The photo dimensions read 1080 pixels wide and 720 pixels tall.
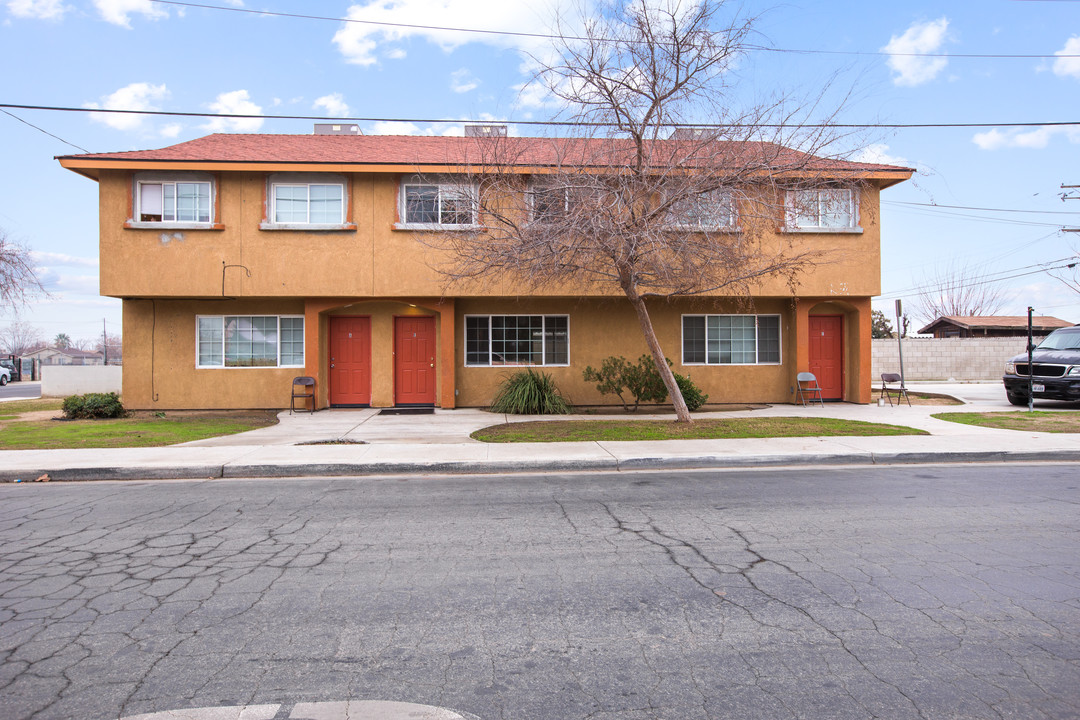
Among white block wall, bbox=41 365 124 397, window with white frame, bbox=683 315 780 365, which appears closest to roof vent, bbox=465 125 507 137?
window with white frame, bbox=683 315 780 365

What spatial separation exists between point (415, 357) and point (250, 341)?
4244 mm

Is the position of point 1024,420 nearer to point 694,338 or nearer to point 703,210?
point 694,338

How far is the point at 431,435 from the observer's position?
11.5 m

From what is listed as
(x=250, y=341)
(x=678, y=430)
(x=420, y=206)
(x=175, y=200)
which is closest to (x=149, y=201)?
(x=175, y=200)

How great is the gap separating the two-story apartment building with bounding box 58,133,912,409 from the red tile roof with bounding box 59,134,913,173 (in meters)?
0.12

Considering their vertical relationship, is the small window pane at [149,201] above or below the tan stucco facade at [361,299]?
above

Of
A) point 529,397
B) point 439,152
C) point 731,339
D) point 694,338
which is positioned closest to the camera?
point 529,397

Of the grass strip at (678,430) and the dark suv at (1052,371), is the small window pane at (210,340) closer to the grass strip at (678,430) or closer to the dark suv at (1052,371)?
the grass strip at (678,430)

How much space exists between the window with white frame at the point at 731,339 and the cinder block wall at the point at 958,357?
592 inches

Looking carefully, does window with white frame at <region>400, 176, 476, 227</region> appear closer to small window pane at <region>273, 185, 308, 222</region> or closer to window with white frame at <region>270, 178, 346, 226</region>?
window with white frame at <region>270, 178, 346, 226</region>

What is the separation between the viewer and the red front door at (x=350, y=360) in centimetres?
1633

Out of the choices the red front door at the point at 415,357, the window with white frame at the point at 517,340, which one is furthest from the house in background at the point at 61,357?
the window with white frame at the point at 517,340

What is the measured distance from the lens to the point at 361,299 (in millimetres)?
15547

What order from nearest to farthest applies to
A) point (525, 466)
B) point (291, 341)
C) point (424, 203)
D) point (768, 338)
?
1. point (525, 466)
2. point (424, 203)
3. point (291, 341)
4. point (768, 338)
